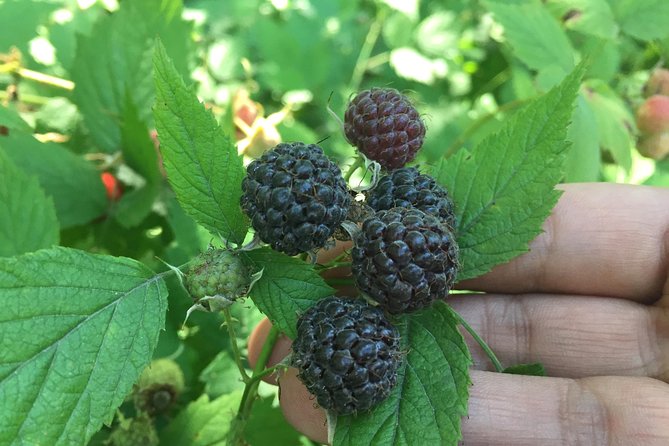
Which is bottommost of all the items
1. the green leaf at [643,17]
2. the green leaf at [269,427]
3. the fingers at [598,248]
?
the green leaf at [269,427]

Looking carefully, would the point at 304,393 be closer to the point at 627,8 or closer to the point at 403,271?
the point at 403,271

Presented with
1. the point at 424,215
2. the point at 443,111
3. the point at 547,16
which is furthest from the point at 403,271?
the point at 443,111

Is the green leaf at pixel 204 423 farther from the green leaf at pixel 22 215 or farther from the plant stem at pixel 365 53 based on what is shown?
the plant stem at pixel 365 53

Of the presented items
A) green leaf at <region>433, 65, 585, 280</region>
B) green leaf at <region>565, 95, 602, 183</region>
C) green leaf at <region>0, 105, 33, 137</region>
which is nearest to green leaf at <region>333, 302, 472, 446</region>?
green leaf at <region>433, 65, 585, 280</region>

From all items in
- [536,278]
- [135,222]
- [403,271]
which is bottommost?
[536,278]

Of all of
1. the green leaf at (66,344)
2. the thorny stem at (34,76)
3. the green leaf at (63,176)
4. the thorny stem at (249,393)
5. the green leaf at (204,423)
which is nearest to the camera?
the green leaf at (66,344)

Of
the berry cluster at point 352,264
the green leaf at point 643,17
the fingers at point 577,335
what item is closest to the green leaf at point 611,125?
the green leaf at point 643,17
